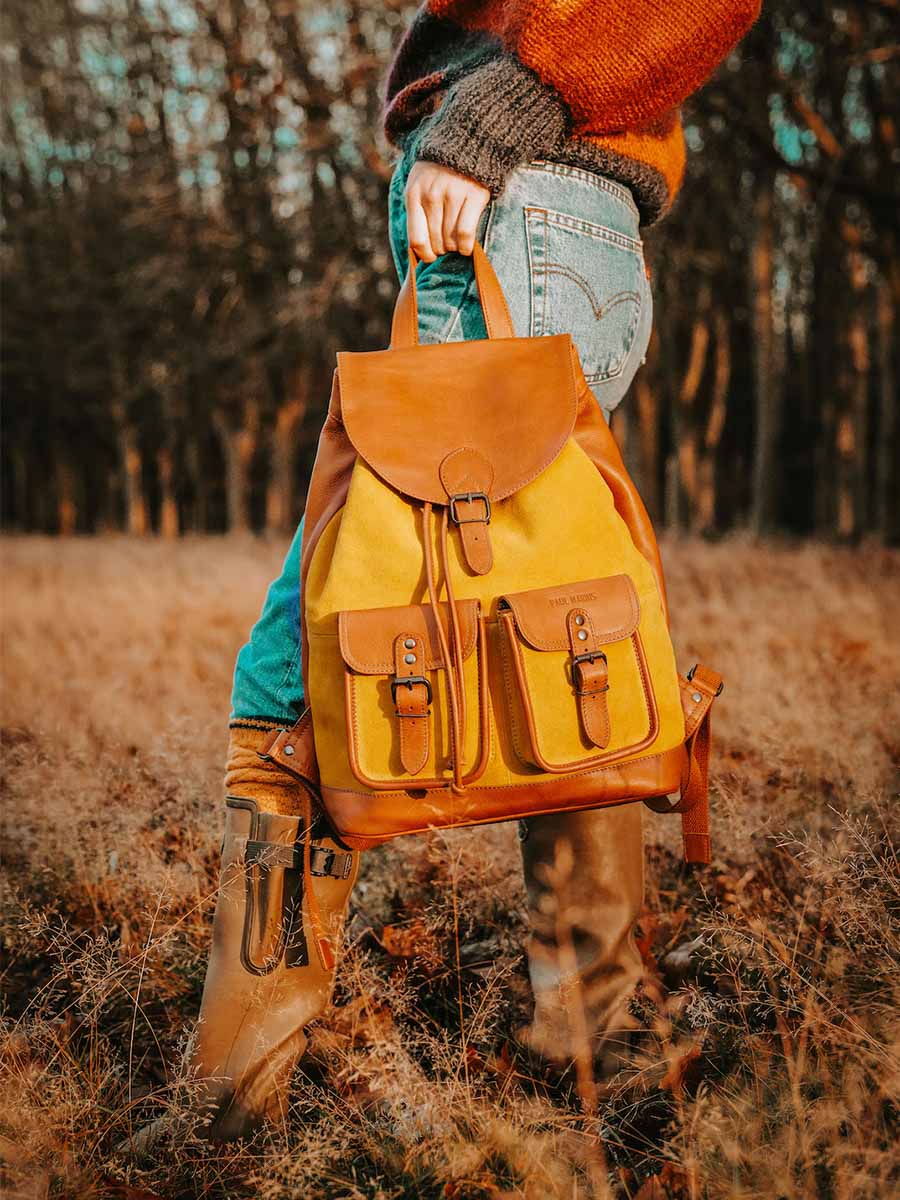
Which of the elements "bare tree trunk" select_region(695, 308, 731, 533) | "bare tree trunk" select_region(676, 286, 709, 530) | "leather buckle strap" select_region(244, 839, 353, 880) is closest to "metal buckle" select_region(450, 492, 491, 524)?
"leather buckle strap" select_region(244, 839, 353, 880)

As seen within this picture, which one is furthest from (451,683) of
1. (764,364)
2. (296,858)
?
(764,364)

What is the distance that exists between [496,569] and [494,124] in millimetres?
740

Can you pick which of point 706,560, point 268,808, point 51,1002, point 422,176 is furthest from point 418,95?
point 706,560

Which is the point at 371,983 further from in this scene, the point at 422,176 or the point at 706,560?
the point at 706,560

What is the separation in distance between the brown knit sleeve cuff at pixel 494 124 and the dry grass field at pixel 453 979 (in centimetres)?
131

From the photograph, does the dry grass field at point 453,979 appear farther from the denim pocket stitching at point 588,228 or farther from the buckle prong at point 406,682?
the denim pocket stitching at point 588,228

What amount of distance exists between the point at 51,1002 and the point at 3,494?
A: 90.3 feet

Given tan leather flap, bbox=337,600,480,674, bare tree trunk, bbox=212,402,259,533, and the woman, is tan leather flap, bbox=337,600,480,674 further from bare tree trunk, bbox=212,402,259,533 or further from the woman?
bare tree trunk, bbox=212,402,259,533

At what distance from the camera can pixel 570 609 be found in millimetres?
1428

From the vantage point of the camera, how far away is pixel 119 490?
26141mm

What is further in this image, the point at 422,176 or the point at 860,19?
the point at 860,19

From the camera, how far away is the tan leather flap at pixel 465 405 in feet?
4.88

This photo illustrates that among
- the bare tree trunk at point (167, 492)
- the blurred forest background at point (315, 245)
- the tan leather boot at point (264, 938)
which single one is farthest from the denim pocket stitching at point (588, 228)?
the bare tree trunk at point (167, 492)

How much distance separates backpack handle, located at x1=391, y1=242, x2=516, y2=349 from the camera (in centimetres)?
156
